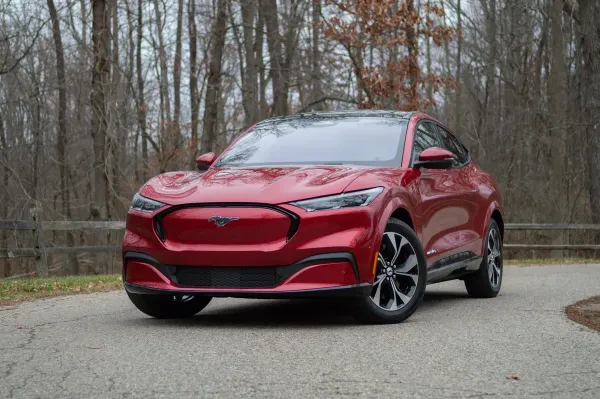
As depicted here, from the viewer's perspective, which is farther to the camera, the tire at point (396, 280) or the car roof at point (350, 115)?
the car roof at point (350, 115)

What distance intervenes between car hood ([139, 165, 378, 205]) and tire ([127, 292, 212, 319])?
2.80ft

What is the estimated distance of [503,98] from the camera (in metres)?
37.2

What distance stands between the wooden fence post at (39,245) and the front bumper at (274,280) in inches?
377

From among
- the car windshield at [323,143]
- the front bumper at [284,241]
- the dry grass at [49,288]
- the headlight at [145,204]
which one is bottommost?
the dry grass at [49,288]

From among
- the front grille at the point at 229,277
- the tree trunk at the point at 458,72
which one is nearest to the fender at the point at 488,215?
the front grille at the point at 229,277

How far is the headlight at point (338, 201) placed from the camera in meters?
6.46

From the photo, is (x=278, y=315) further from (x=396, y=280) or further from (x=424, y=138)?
(x=424, y=138)

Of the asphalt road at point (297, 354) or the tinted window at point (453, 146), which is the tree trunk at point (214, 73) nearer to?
the tinted window at point (453, 146)

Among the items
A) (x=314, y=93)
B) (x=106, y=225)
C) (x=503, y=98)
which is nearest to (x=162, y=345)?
(x=106, y=225)

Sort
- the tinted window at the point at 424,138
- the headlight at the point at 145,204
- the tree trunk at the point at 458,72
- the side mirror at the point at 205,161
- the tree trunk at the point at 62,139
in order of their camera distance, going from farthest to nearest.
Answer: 1. the tree trunk at the point at 458,72
2. the tree trunk at the point at 62,139
3. the side mirror at the point at 205,161
4. the tinted window at the point at 424,138
5. the headlight at the point at 145,204

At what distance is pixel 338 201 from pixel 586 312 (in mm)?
2759

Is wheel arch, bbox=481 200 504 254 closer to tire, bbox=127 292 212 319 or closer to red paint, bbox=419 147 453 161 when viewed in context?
red paint, bbox=419 147 453 161

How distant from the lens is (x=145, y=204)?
275 inches

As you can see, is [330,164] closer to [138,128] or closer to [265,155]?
[265,155]
